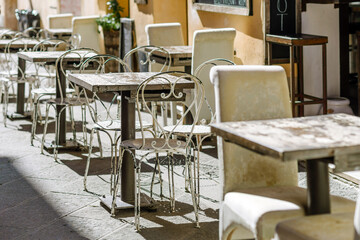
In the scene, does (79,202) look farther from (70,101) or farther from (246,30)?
(246,30)

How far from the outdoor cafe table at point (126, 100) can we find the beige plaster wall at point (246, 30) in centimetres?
222

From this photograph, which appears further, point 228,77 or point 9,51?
point 9,51

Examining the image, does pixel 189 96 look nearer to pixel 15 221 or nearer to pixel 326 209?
pixel 15 221

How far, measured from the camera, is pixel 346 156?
2.68 meters

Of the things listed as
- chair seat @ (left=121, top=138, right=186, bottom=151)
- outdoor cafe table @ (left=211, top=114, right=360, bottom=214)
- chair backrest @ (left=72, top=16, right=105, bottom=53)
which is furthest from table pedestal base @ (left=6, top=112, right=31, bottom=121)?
outdoor cafe table @ (left=211, top=114, right=360, bottom=214)

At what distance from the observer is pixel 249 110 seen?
11.7 ft

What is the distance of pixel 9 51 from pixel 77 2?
19.5 ft

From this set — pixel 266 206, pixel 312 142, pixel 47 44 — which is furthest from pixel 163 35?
pixel 312 142

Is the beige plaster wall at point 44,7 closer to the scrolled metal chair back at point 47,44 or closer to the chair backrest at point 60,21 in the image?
the chair backrest at point 60,21

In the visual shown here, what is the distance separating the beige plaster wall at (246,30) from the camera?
6.82 meters

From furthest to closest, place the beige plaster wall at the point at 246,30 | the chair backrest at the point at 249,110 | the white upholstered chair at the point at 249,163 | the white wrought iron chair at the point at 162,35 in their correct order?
1. the white wrought iron chair at the point at 162,35
2. the beige plaster wall at the point at 246,30
3. the chair backrest at the point at 249,110
4. the white upholstered chair at the point at 249,163

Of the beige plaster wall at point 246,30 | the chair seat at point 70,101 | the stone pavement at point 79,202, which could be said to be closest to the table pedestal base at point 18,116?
the stone pavement at point 79,202

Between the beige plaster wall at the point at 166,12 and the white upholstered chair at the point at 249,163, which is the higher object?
the beige plaster wall at the point at 166,12

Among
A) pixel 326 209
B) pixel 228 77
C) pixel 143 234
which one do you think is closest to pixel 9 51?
pixel 143 234
